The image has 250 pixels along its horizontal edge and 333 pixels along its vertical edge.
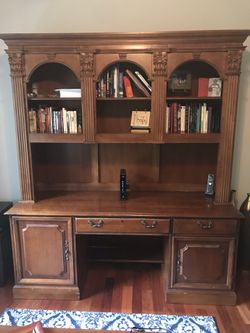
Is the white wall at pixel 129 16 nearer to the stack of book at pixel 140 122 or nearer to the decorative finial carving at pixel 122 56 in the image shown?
the decorative finial carving at pixel 122 56

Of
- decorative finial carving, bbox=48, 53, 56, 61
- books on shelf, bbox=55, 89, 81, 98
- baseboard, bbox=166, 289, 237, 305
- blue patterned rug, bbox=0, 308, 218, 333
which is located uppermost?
decorative finial carving, bbox=48, 53, 56, 61

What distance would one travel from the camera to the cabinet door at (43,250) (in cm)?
226

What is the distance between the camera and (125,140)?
7.54ft

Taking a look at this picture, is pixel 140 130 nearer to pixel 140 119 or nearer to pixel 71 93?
Answer: pixel 140 119

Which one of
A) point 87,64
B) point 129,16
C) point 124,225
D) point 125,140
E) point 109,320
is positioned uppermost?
point 129,16

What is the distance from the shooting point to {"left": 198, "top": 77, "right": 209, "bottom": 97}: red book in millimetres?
2301

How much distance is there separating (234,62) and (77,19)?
140cm

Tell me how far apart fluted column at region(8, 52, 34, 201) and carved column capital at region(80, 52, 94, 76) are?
47 cm

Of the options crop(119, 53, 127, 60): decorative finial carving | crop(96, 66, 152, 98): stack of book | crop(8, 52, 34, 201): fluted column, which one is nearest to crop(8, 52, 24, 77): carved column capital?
crop(8, 52, 34, 201): fluted column

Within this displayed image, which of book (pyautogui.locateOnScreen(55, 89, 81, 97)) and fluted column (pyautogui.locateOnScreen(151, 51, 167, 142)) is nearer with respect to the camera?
fluted column (pyautogui.locateOnScreen(151, 51, 167, 142))

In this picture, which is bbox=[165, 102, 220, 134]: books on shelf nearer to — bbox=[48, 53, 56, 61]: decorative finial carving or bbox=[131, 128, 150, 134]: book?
bbox=[131, 128, 150, 134]: book

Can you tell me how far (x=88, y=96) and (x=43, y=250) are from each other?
130 cm

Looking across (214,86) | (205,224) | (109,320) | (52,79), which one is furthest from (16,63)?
(109,320)

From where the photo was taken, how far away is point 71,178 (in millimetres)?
2746
